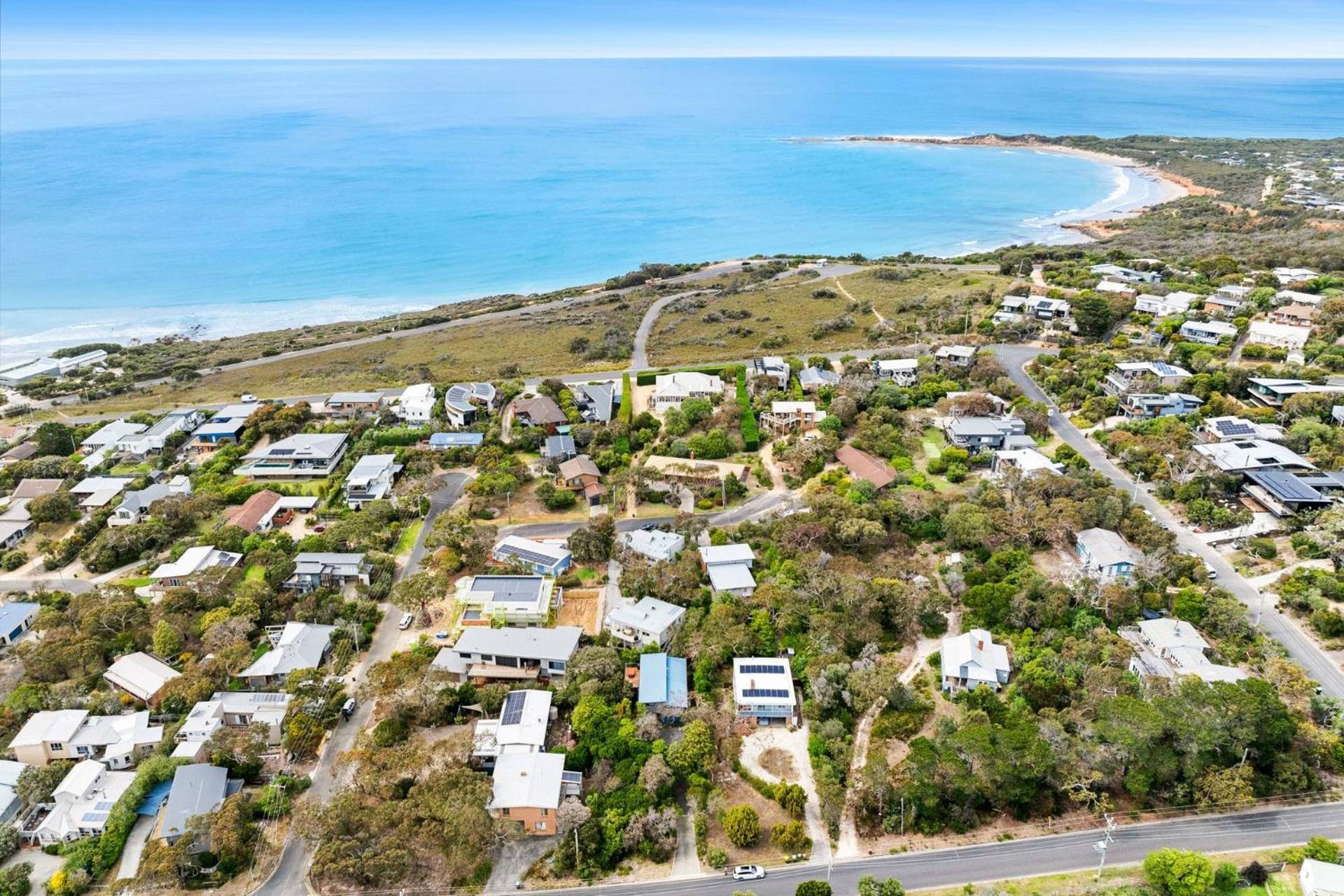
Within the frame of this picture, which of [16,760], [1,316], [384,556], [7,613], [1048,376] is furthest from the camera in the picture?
[1,316]

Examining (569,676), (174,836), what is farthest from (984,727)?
(174,836)

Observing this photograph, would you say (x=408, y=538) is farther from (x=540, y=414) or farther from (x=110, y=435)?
(x=110, y=435)

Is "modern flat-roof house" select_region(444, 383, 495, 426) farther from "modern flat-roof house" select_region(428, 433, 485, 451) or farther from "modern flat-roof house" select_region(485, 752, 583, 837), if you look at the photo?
"modern flat-roof house" select_region(485, 752, 583, 837)

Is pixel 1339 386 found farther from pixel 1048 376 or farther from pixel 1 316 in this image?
pixel 1 316

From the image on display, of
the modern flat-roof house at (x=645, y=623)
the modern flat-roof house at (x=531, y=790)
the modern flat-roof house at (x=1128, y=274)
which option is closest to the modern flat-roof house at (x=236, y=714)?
the modern flat-roof house at (x=531, y=790)

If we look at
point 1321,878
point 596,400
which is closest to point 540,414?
point 596,400

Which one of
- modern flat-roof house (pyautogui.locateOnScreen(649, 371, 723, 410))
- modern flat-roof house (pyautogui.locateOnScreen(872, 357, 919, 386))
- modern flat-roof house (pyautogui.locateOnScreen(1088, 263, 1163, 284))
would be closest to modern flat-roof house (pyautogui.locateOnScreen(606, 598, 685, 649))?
modern flat-roof house (pyautogui.locateOnScreen(649, 371, 723, 410))

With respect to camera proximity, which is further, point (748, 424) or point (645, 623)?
point (748, 424)
